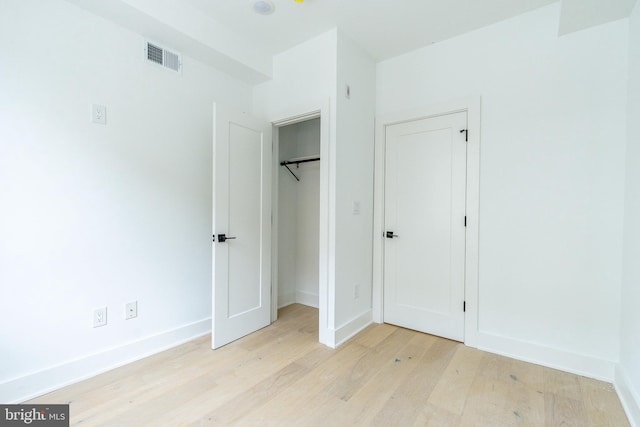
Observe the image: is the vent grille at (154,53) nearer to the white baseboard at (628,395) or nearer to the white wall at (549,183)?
the white wall at (549,183)

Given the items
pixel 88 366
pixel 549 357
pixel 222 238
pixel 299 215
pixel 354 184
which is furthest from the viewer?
pixel 299 215

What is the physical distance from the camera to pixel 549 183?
219cm

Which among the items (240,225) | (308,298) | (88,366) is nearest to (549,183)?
(240,225)

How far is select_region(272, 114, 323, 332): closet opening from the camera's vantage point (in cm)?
359

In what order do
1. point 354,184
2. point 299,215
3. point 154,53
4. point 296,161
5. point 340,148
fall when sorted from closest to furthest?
point 154,53 < point 340,148 < point 354,184 < point 296,161 < point 299,215

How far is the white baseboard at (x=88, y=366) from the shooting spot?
1728 millimetres

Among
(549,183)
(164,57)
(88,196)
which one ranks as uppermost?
(164,57)

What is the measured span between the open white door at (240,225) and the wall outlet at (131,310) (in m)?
0.57

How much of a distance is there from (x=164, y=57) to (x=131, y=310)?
6.75 ft

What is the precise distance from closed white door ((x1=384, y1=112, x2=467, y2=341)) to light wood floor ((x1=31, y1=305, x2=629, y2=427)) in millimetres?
386

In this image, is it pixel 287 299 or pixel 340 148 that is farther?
pixel 287 299

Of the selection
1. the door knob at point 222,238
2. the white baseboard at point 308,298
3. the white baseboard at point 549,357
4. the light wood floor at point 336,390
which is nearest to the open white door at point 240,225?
the door knob at point 222,238

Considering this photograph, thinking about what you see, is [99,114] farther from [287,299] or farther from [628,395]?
[628,395]

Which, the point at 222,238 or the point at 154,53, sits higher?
the point at 154,53
